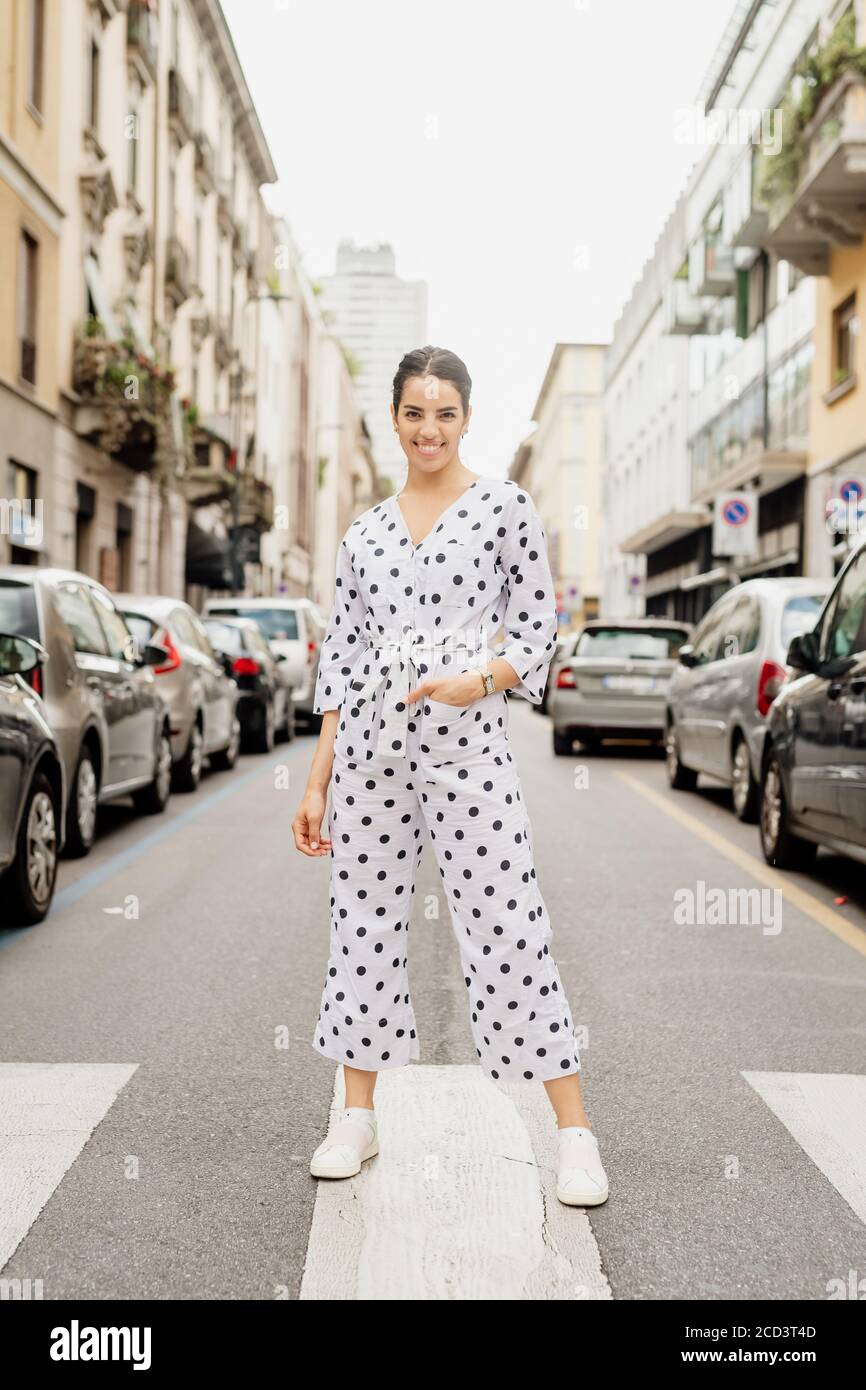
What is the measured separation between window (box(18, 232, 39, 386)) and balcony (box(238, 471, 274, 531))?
16413 mm

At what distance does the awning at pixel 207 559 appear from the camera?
123 ft

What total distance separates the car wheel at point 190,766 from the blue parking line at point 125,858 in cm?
22

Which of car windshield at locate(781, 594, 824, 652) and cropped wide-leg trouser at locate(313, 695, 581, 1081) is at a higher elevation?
car windshield at locate(781, 594, 824, 652)

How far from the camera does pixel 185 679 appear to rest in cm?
1233

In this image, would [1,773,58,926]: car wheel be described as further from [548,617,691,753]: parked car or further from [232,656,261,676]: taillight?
[548,617,691,753]: parked car

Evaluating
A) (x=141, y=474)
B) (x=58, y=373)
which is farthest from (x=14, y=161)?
(x=141, y=474)

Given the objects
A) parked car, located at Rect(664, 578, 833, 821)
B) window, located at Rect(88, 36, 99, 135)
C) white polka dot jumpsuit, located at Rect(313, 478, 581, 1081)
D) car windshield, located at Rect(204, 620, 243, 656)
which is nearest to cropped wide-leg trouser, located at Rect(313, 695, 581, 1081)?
white polka dot jumpsuit, located at Rect(313, 478, 581, 1081)

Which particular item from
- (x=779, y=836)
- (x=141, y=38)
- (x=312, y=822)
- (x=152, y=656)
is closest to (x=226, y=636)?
(x=152, y=656)

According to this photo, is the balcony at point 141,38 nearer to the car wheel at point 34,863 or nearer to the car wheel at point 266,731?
the car wheel at point 266,731

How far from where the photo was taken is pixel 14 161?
21328 mm

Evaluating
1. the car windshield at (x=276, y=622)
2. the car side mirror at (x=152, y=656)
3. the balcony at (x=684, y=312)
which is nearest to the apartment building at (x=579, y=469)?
the balcony at (x=684, y=312)

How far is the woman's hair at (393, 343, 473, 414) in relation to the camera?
11.5 ft

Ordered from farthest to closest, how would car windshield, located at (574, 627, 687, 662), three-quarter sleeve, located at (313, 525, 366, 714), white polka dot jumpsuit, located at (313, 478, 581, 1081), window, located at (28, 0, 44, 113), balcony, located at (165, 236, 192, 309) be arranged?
balcony, located at (165, 236, 192, 309), window, located at (28, 0, 44, 113), car windshield, located at (574, 627, 687, 662), three-quarter sleeve, located at (313, 525, 366, 714), white polka dot jumpsuit, located at (313, 478, 581, 1081)
